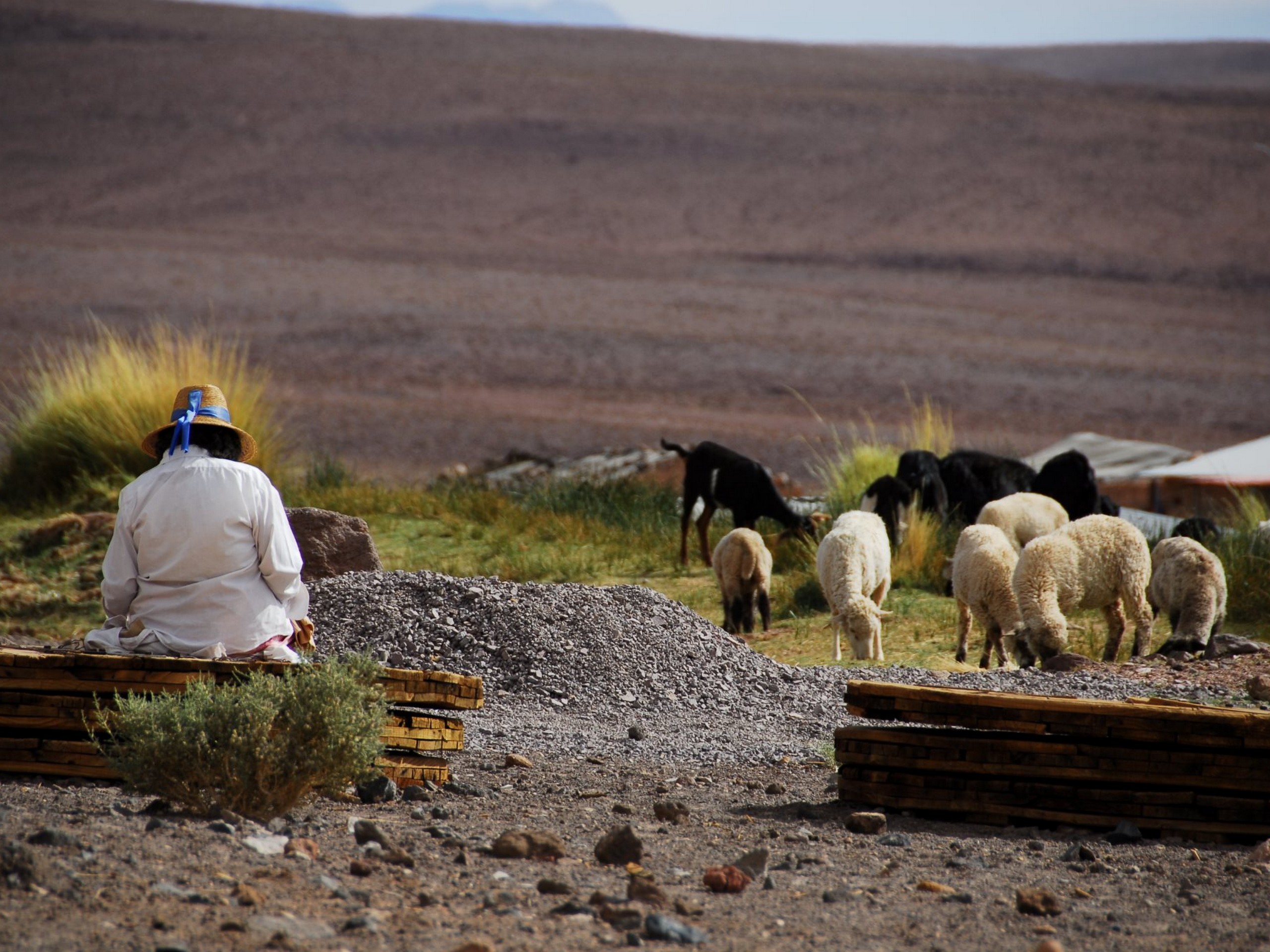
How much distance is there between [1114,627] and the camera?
9555 mm

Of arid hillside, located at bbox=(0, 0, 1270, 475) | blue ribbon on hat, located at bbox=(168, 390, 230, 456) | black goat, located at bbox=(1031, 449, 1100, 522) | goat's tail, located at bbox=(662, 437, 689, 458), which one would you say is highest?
arid hillside, located at bbox=(0, 0, 1270, 475)

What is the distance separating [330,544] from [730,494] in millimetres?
3937

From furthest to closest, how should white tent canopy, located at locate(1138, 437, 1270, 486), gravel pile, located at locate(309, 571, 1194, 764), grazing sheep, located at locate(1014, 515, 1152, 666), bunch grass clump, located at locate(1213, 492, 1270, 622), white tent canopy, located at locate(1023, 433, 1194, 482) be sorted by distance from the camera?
white tent canopy, located at locate(1023, 433, 1194, 482)
white tent canopy, located at locate(1138, 437, 1270, 486)
bunch grass clump, located at locate(1213, 492, 1270, 622)
grazing sheep, located at locate(1014, 515, 1152, 666)
gravel pile, located at locate(309, 571, 1194, 764)

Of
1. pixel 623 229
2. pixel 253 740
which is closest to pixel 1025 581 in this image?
pixel 253 740

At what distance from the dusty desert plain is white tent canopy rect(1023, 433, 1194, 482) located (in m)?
1.10

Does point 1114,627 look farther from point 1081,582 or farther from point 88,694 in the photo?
point 88,694

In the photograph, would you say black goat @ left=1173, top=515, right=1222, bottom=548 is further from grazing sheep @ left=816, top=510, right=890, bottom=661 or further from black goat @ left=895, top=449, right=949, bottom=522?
grazing sheep @ left=816, top=510, right=890, bottom=661

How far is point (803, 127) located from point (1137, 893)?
6537cm

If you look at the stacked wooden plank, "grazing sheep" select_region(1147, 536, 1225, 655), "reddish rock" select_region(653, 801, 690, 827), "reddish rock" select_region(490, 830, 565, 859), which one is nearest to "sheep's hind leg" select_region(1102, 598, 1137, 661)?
"grazing sheep" select_region(1147, 536, 1225, 655)

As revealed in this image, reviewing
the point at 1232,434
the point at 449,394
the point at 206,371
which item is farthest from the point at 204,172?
the point at 206,371

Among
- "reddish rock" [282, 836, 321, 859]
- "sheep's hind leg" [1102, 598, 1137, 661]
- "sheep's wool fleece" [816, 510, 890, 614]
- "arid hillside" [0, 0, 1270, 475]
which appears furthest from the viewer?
"arid hillside" [0, 0, 1270, 475]

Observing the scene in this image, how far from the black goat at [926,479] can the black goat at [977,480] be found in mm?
275

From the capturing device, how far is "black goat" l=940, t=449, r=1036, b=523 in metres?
13.6

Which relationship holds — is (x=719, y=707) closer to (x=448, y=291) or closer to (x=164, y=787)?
(x=164, y=787)
